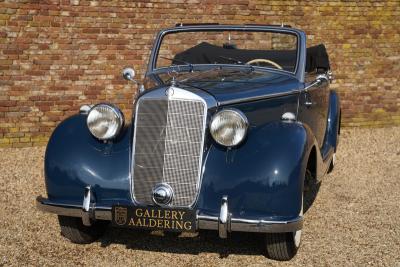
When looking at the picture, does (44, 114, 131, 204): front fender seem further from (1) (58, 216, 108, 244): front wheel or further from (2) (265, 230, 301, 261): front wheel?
(2) (265, 230, 301, 261): front wheel

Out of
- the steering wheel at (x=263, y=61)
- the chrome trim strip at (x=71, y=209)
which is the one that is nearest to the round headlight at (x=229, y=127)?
the chrome trim strip at (x=71, y=209)

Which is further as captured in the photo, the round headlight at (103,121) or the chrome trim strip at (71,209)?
the round headlight at (103,121)

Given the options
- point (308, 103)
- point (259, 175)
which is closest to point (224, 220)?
point (259, 175)

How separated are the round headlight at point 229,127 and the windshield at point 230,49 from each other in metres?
1.34

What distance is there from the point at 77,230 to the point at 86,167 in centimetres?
58

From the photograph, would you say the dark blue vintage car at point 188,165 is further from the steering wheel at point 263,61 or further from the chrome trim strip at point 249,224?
the steering wheel at point 263,61

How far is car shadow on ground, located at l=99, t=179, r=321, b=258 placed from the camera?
4.41m

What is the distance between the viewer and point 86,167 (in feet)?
13.4

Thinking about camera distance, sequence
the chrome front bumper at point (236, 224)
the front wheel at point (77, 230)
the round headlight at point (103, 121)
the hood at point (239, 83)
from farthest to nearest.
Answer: the front wheel at point (77, 230), the hood at point (239, 83), the round headlight at point (103, 121), the chrome front bumper at point (236, 224)

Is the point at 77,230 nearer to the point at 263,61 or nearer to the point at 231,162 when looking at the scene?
the point at 231,162

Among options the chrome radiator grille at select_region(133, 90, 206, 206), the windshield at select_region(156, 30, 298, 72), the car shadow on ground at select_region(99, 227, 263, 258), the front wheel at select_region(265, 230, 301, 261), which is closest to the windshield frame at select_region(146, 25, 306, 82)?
the windshield at select_region(156, 30, 298, 72)

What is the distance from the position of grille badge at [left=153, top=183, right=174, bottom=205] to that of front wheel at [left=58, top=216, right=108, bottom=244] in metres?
0.73

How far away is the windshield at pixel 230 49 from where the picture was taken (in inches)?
209

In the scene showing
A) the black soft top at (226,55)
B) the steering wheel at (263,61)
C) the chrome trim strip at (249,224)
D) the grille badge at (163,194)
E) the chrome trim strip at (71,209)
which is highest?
the black soft top at (226,55)
